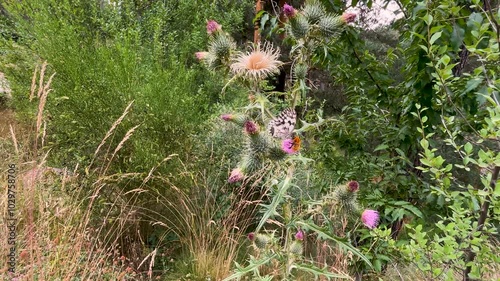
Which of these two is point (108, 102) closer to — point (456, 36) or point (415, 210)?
point (415, 210)

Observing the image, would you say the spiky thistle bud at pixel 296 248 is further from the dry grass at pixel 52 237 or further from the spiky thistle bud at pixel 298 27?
the dry grass at pixel 52 237

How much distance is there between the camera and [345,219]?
8.09ft

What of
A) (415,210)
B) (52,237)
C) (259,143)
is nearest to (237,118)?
(259,143)

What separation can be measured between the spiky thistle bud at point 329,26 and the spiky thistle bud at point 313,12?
0.02m

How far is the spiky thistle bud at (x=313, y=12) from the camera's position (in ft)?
5.36

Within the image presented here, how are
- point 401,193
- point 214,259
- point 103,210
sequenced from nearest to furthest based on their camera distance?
point 401,193
point 214,259
point 103,210

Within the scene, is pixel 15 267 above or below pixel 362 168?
below

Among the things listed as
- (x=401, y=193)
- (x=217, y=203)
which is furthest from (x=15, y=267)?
(x=401, y=193)

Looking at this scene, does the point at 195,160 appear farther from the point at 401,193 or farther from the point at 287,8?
the point at 287,8

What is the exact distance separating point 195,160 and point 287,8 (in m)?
2.60

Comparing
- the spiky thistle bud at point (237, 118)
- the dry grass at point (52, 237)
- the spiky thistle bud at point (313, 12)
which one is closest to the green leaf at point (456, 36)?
the spiky thistle bud at point (313, 12)

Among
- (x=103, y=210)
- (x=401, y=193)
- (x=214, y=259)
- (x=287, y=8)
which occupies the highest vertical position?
(x=287, y=8)

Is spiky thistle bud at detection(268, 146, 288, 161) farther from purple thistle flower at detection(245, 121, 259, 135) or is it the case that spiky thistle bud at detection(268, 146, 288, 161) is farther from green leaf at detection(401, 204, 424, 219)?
green leaf at detection(401, 204, 424, 219)

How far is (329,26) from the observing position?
159cm
